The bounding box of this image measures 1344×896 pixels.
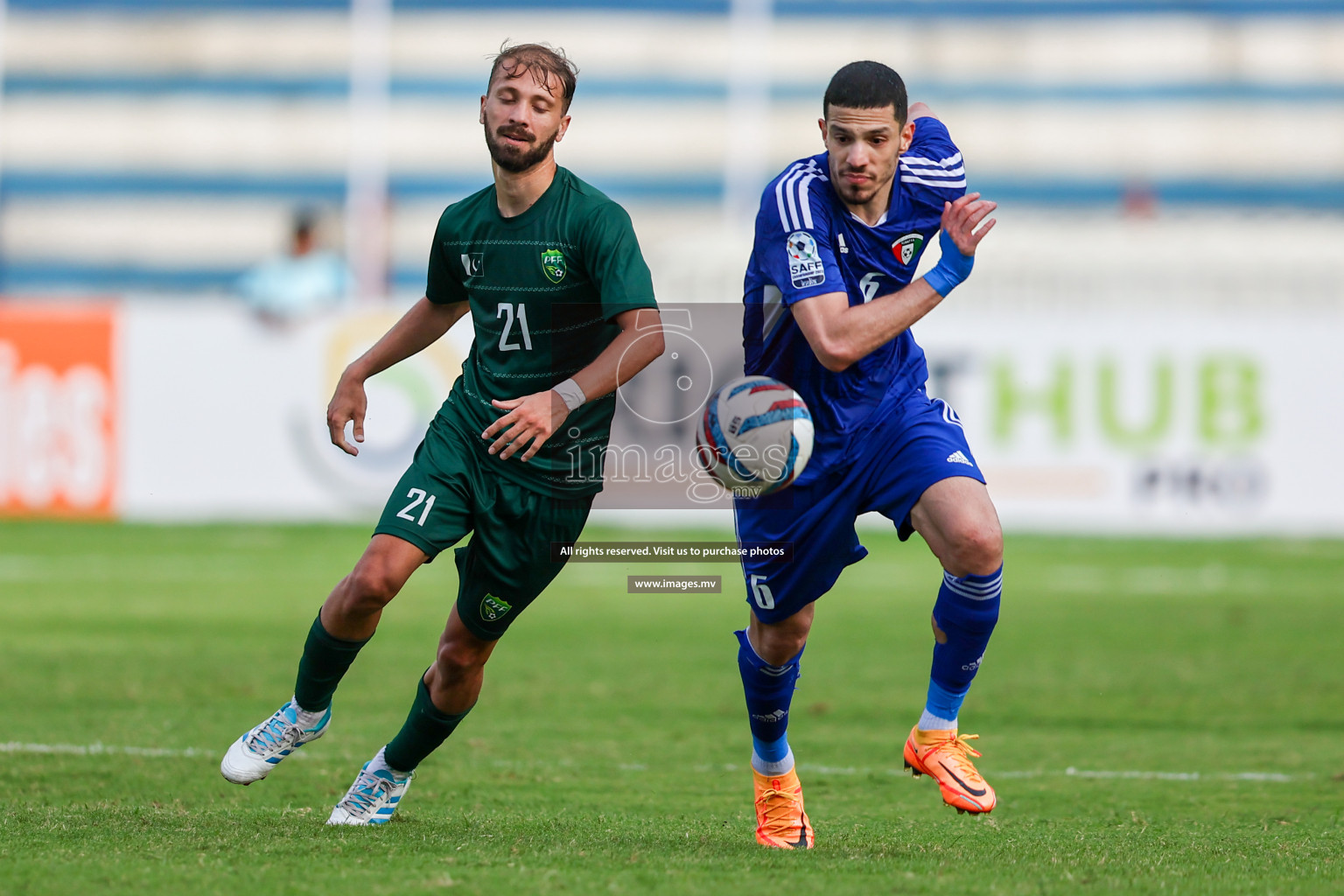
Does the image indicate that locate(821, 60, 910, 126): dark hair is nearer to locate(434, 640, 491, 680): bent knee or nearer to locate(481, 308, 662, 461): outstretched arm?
locate(481, 308, 662, 461): outstretched arm

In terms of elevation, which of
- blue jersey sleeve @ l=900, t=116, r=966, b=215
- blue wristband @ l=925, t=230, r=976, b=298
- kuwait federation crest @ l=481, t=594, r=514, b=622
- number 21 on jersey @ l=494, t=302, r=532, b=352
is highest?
blue jersey sleeve @ l=900, t=116, r=966, b=215

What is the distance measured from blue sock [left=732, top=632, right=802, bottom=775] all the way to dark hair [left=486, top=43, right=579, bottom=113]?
1.97 metres

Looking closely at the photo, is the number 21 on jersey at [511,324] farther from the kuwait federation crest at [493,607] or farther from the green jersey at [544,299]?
the kuwait federation crest at [493,607]

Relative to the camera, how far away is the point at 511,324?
5512mm

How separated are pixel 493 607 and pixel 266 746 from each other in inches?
34.4

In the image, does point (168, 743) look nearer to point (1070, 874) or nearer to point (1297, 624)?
point (1070, 874)

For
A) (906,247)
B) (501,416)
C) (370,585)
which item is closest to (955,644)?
(906,247)

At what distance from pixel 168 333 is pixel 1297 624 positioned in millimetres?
9895

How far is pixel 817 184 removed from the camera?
5.48m

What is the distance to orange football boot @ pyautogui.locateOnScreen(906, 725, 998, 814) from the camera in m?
5.32

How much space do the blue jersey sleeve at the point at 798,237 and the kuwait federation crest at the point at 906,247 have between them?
8.9 inches

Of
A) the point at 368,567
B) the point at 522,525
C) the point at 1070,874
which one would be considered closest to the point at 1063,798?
the point at 1070,874

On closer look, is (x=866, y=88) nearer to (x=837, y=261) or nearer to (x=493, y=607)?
(x=837, y=261)

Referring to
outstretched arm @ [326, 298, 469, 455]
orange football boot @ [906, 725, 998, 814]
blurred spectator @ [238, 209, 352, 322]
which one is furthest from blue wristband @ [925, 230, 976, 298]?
blurred spectator @ [238, 209, 352, 322]
